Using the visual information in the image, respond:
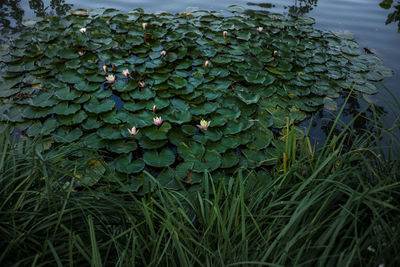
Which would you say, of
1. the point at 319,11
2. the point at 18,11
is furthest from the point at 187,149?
the point at 319,11

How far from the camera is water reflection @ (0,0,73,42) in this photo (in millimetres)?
3688

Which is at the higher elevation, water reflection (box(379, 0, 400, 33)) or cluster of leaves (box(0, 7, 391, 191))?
water reflection (box(379, 0, 400, 33))

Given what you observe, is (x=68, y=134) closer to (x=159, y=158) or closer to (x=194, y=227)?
(x=159, y=158)

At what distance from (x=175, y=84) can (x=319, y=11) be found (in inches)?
154

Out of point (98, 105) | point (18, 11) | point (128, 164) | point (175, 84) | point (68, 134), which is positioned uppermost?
point (18, 11)

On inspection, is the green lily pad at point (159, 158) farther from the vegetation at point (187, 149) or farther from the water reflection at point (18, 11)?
the water reflection at point (18, 11)

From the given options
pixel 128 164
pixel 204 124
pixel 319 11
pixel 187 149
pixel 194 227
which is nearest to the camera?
pixel 194 227

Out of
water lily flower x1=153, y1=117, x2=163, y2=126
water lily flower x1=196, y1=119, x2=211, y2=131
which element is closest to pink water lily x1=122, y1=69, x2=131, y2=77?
water lily flower x1=153, y1=117, x2=163, y2=126

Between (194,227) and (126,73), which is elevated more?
(126,73)

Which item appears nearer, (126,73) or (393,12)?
(126,73)

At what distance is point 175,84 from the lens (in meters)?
2.65

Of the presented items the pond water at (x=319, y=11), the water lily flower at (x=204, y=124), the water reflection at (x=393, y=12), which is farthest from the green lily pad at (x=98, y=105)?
the water reflection at (x=393, y=12)

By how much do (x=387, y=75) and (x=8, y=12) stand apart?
5.59m

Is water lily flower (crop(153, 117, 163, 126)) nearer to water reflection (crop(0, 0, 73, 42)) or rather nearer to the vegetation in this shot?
the vegetation
